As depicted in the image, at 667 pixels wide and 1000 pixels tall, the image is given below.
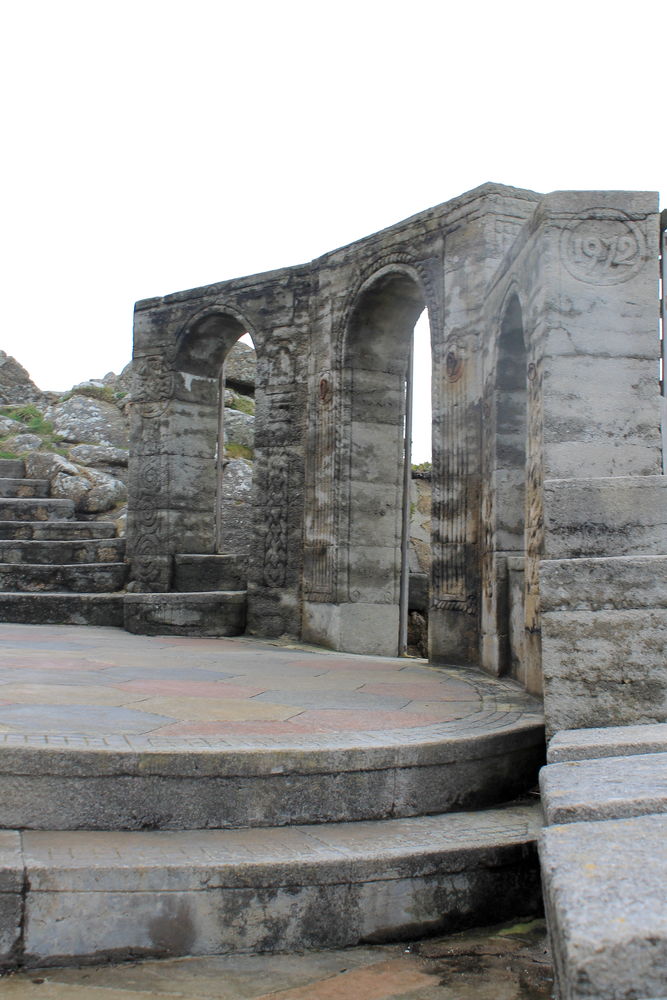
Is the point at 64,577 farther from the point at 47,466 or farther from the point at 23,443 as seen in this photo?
the point at 23,443

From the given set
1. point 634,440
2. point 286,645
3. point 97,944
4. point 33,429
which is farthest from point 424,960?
point 33,429

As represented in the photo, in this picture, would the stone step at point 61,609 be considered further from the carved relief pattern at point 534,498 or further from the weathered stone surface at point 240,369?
the weathered stone surface at point 240,369

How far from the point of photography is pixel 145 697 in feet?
14.8

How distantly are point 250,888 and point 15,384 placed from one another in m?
15.2

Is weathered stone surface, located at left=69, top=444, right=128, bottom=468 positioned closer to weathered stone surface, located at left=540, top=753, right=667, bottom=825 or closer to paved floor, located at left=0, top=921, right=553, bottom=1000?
paved floor, located at left=0, top=921, right=553, bottom=1000

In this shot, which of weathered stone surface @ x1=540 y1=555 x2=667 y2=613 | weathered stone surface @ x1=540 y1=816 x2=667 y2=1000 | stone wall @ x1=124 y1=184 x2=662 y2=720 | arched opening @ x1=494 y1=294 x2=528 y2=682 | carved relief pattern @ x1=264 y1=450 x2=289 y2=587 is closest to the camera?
weathered stone surface @ x1=540 y1=816 x2=667 y2=1000

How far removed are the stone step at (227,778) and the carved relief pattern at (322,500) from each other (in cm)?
417

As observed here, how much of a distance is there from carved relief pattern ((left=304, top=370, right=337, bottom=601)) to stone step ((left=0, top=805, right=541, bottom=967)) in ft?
14.8

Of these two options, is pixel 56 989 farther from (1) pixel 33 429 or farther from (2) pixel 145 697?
(1) pixel 33 429

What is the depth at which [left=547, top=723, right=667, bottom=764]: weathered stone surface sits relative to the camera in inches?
119

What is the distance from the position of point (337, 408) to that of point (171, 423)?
2204 mm

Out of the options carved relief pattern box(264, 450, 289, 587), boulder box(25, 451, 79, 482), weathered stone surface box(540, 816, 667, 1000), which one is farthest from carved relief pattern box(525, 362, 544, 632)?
boulder box(25, 451, 79, 482)

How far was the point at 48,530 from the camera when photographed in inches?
399

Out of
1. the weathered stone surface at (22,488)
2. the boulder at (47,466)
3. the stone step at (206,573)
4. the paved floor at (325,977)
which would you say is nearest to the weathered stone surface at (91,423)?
the boulder at (47,466)
